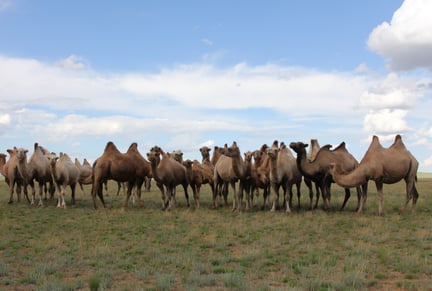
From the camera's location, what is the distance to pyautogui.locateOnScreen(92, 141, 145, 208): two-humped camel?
1806 cm

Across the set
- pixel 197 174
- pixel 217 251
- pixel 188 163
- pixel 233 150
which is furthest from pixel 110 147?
pixel 217 251

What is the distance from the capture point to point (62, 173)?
62.1ft

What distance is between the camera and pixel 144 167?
19094 mm

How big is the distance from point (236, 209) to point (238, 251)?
7381 millimetres

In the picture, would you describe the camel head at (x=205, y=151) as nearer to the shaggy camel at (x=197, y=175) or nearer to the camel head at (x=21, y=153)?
the shaggy camel at (x=197, y=175)

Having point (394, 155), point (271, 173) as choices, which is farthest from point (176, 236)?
point (394, 155)

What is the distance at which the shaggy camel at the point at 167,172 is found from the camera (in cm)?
1741

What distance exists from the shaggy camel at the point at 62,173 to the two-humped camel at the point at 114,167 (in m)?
1.55

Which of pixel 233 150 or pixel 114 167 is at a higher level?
pixel 233 150

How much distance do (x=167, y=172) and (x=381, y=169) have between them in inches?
309

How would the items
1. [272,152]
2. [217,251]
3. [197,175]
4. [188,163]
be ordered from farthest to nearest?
[197,175] < [188,163] < [272,152] < [217,251]

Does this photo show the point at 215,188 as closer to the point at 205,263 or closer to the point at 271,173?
the point at 271,173

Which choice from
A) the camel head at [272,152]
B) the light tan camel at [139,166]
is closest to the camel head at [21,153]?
the light tan camel at [139,166]

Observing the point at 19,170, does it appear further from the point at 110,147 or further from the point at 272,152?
the point at 272,152
